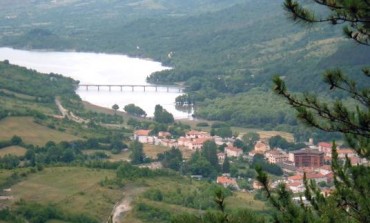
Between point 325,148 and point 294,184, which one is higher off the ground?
point 325,148

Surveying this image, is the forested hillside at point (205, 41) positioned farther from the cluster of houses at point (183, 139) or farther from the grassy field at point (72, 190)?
the grassy field at point (72, 190)

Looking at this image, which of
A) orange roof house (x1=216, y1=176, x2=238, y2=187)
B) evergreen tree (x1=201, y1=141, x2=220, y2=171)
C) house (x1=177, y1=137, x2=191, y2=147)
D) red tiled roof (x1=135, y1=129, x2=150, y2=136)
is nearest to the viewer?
orange roof house (x1=216, y1=176, x2=238, y2=187)

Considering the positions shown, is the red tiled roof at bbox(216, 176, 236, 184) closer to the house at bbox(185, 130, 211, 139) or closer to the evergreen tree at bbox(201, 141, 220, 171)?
the evergreen tree at bbox(201, 141, 220, 171)

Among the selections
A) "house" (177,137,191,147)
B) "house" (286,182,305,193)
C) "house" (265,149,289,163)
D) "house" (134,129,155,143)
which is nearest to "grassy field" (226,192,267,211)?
"house" (286,182,305,193)

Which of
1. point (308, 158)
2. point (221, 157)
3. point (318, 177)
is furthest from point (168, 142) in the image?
point (318, 177)

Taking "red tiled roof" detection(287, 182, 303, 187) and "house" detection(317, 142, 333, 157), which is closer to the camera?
"red tiled roof" detection(287, 182, 303, 187)

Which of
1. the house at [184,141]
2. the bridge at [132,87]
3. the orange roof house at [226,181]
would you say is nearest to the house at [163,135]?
the house at [184,141]

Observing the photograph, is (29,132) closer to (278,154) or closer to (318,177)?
(278,154)
